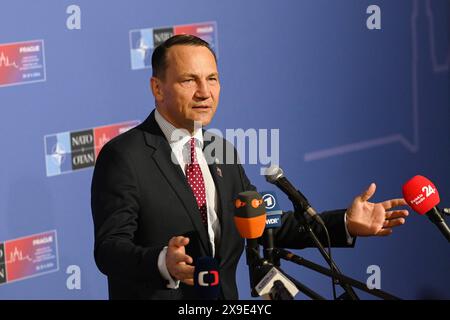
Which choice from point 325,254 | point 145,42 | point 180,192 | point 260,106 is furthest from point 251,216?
point 260,106

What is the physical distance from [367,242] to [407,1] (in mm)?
1456

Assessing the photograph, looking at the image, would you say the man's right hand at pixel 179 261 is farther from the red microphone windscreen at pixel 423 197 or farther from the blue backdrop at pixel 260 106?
the blue backdrop at pixel 260 106

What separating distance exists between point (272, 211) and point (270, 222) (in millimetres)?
47

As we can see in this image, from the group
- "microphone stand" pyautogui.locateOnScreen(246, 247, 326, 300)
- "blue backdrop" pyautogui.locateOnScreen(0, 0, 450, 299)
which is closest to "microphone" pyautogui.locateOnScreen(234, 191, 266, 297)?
"microphone stand" pyautogui.locateOnScreen(246, 247, 326, 300)

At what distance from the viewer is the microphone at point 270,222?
2809 millimetres

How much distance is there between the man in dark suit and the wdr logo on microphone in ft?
0.63

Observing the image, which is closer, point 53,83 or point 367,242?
point 53,83

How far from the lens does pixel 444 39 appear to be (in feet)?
18.7

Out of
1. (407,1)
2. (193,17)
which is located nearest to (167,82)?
(193,17)

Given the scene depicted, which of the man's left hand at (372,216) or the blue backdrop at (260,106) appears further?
the blue backdrop at (260,106)

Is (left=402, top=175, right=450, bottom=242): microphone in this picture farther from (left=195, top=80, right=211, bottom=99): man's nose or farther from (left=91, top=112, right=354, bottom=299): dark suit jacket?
(left=195, top=80, right=211, bottom=99): man's nose

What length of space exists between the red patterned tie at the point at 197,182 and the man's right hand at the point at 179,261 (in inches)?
20.3

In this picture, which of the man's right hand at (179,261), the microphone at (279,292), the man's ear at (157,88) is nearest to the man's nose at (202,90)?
the man's ear at (157,88)
